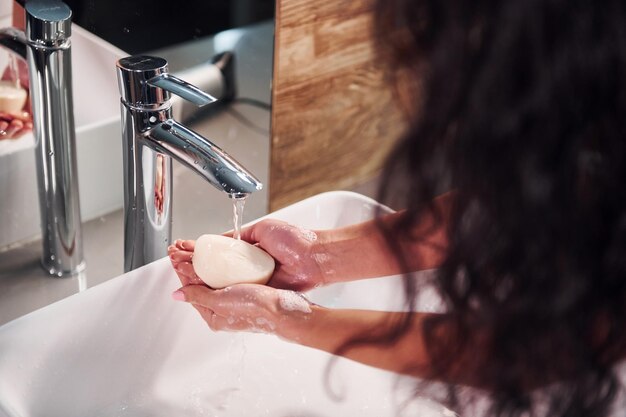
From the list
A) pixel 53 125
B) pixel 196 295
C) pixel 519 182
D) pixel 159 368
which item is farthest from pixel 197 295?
pixel 519 182

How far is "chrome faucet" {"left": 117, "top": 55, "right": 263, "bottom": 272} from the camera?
701 mm

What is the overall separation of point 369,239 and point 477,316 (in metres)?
0.31

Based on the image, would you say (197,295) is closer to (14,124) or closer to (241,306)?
(241,306)

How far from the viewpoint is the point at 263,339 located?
A: 900 millimetres

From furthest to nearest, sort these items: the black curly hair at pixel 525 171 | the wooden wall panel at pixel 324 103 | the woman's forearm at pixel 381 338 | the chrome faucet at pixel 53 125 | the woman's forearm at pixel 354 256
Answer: the wooden wall panel at pixel 324 103 → the woman's forearm at pixel 354 256 → the chrome faucet at pixel 53 125 → the woman's forearm at pixel 381 338 → the black curly hair at pixel 525 171

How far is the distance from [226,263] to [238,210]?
5 cm

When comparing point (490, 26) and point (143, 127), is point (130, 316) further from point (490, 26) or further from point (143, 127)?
point (490, 26)

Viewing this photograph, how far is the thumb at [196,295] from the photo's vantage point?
0.77m

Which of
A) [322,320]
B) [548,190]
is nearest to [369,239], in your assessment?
[322,320]

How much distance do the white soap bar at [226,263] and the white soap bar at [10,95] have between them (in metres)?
0.23

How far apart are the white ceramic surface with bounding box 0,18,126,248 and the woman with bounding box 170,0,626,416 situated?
399 millimetres

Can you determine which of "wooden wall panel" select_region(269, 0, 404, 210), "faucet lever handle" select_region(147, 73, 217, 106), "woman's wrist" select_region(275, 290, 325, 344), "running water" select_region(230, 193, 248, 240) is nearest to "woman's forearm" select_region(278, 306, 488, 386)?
"woman's wrist" select_region(275, 290, 325, 344)

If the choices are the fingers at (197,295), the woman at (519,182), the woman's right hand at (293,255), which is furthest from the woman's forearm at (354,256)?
the woman at (519,182)

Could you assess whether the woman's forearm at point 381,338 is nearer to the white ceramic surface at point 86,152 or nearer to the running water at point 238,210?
the running water at point 238,210
